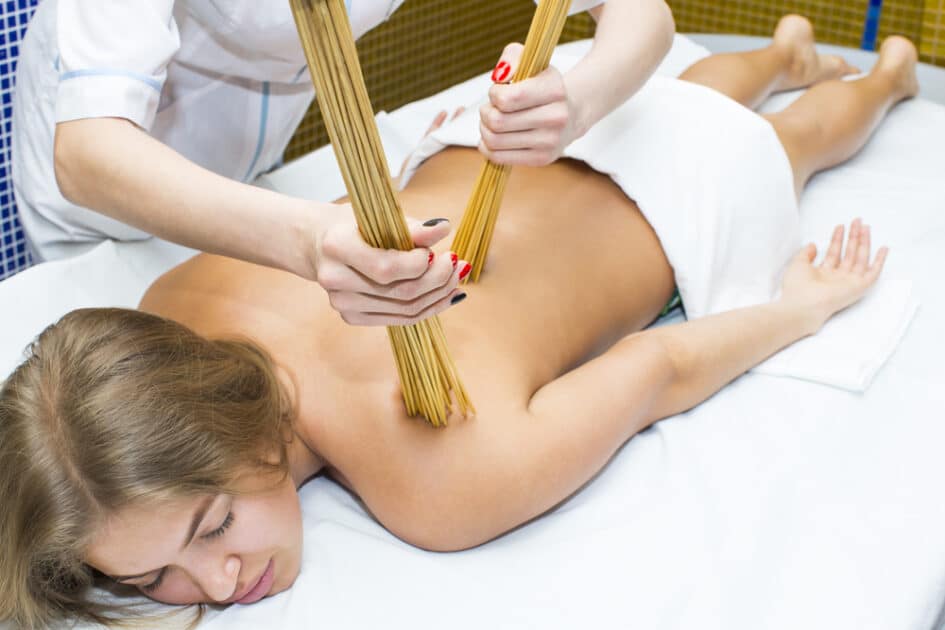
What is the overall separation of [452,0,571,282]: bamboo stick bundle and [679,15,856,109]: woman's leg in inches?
33.1

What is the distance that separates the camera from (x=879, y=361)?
1.65 metres

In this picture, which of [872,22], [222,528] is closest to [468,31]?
[872,22]

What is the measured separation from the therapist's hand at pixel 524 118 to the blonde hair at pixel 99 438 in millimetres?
398

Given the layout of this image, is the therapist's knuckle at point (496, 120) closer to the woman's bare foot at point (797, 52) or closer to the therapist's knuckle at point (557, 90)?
the therapist's knuckle at point (557, 90)

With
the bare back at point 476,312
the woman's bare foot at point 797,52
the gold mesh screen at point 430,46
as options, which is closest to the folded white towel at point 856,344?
the bare back at point 476,312

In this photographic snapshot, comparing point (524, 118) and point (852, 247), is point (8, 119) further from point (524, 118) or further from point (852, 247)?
point (852, 247)

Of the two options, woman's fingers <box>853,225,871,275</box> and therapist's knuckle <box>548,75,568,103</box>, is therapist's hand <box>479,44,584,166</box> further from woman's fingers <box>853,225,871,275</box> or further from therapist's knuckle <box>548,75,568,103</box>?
woman's fingers <box>853,225,871,275</box>

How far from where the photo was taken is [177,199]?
1.21m

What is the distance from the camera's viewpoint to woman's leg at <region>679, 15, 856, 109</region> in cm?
218

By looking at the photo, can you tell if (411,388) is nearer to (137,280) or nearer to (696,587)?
(696,587)

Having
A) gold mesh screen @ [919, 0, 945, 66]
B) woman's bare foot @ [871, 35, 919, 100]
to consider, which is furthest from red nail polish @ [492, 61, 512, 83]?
gold mesh screen @ [919, 0, 945, 66]

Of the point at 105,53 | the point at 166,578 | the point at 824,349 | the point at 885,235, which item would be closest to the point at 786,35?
the point at 885,235

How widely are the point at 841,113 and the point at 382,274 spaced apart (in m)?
1.43

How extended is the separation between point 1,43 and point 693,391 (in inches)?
56.0
